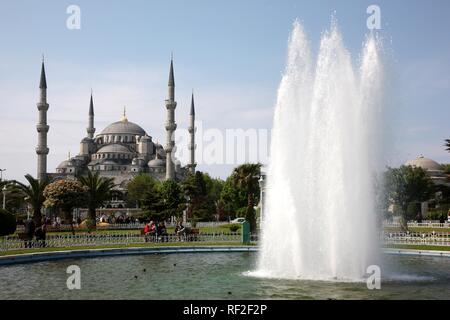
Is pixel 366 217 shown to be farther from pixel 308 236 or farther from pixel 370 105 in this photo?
pixel 370 105

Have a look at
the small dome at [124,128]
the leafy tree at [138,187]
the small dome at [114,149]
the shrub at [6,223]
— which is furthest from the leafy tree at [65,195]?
the small dome at [124,128]

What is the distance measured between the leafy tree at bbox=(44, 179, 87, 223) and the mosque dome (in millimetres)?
80467

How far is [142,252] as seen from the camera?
71.6 feet

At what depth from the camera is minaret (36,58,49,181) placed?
226 ft

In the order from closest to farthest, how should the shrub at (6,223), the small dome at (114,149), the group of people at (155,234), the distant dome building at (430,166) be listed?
the group of people at (155,234) < the shrub at (6,223) < the distant dome building at (430,166) < the small dome at (114,149)

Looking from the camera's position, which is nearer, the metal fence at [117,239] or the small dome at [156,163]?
the metal fence at [117,239]

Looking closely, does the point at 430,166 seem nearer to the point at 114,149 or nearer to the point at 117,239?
the point at 114,149

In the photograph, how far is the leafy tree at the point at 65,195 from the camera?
4084cm

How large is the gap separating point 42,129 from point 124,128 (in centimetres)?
5336

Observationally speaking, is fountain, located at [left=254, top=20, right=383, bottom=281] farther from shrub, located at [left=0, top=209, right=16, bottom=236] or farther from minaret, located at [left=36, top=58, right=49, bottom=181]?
minaret, located at [left=36, top=58, right=49, bottom=181]

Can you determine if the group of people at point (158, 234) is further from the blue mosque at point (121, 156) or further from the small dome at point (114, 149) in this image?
the small dome at point (114, 149)

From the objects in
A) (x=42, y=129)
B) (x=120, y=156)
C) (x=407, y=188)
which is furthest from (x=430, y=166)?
(x=120, y=156)
